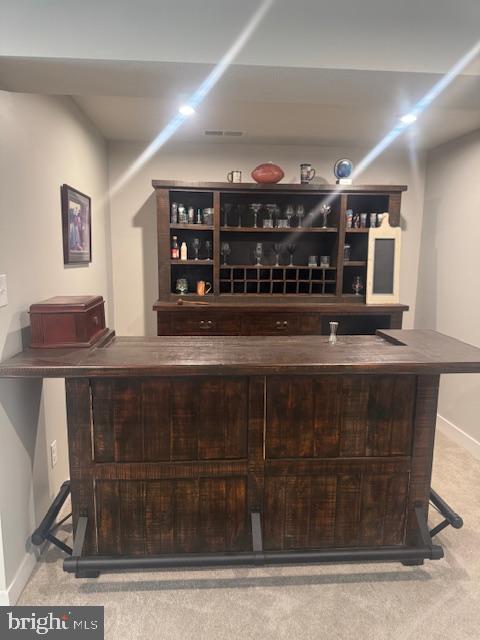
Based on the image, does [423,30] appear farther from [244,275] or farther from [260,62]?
[244,275]

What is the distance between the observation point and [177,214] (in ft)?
11.4

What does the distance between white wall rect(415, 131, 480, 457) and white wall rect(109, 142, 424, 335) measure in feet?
0.48

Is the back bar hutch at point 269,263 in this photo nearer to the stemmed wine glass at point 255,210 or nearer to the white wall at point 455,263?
the stemmed wine glass at point 255,210

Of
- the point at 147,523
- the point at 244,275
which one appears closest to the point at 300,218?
the point at 244,275

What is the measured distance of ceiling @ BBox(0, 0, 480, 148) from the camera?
1.49 metres

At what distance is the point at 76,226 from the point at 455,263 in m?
2.84

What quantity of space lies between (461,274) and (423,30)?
6.97 feet

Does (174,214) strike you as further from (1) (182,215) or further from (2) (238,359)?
(2) (238,359)

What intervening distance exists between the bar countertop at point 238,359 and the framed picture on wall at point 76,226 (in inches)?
31.1

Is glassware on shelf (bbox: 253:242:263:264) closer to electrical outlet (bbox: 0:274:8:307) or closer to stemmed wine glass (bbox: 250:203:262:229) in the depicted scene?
stemmed wine glass (bbox: 250:203:262:229)

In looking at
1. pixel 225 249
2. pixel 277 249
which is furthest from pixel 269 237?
pixel 225 249

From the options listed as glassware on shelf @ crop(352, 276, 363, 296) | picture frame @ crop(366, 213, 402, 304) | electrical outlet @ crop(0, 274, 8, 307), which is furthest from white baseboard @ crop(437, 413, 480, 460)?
electrical outlet @ crop(0, 274, 8, 307)

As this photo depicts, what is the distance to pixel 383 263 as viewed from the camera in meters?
3.48

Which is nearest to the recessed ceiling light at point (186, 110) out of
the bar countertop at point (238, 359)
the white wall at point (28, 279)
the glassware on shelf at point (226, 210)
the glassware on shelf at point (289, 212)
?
the white wall at point (28, 279)
